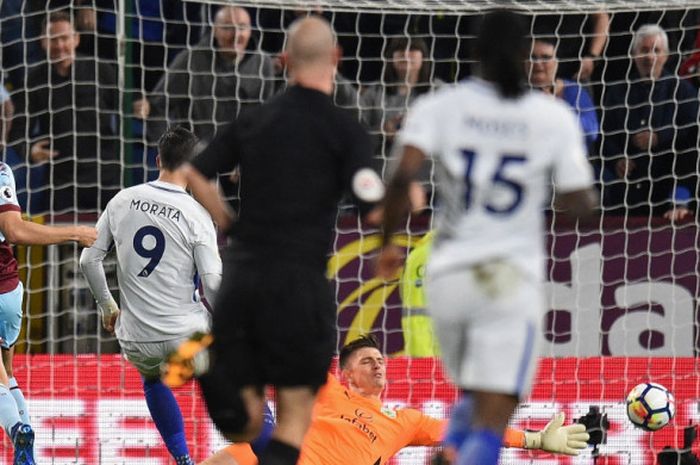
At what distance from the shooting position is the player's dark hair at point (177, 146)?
8.30 metres

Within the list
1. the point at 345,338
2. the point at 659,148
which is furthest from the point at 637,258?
the point at 345,338

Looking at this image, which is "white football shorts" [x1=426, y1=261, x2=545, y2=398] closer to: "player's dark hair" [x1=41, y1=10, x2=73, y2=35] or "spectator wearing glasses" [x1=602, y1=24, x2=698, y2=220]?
"spectator wearing glasses" [x1=602, y1=24, x2=698, y2=220]

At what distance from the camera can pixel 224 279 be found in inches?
239

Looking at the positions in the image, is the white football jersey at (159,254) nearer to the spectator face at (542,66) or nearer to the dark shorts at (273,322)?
the dark shorts at (273,322)

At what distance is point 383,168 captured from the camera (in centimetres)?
1191

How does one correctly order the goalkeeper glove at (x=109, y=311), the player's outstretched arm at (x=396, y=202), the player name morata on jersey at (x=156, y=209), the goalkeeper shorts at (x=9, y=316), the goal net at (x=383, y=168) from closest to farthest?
the player's outstretched arm at (x=396, y=202) < the player name morata on jersey at (x=156, y=209) < the goalkeeper glove at (x=109, y=311) < the goalkeeper shorts at (x=9, y=316) < the goal net at (x=383, y=168)

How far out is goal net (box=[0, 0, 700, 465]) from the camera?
400 inches

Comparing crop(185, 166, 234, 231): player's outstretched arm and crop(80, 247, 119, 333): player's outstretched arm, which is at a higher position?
crop(185, 166, 234, 231): player's outstretched arm

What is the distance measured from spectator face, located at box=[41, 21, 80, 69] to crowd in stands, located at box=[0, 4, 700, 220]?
0.01m

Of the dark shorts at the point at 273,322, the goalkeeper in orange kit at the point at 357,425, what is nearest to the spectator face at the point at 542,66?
the goalkeeper in orange kit at the point at 357,425

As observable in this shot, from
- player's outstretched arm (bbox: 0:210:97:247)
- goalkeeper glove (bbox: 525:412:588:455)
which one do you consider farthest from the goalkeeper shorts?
goalkeeper glove (bbox: 525:412:588:455)

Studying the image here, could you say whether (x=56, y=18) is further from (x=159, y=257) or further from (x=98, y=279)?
(x=159, y=257)

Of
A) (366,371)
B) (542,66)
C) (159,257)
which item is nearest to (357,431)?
(366,371)

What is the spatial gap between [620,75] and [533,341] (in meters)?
6.85
